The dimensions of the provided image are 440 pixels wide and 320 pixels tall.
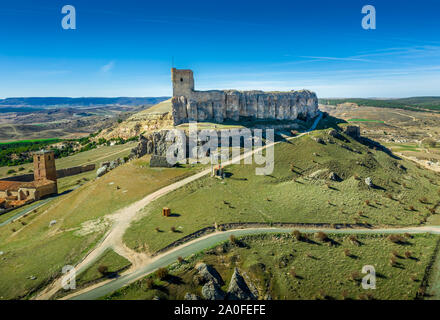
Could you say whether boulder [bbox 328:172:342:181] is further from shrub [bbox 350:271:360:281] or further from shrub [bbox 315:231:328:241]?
shrub [bbox 350:271:360:281]

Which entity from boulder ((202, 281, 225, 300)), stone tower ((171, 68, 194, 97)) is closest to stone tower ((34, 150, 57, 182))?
stone tower ((171, 68, 194, 97))

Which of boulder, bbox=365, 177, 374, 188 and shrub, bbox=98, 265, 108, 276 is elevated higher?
boulder, bbox=365, 177, 374, 188

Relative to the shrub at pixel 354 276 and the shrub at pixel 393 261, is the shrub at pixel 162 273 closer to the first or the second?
the shrub at pixel 354 276

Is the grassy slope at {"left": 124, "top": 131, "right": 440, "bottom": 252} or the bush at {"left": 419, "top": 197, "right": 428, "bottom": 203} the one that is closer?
the grassy slope at {"left": 124, "top": 131, "right": 440, "bottom": 252}

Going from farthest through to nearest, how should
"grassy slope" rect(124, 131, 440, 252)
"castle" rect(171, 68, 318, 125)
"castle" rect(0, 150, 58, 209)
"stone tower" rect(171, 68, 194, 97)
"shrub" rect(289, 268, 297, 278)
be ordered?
"castle" rect(171, 68, 318, 125), "stone tower" rect(171, 68, 194, 97), "castle" rect(0, 150, 58, 209), "grassy slope" rect(124, 131, 440, 252), "shrub" rect(289, 268, 297, 278)

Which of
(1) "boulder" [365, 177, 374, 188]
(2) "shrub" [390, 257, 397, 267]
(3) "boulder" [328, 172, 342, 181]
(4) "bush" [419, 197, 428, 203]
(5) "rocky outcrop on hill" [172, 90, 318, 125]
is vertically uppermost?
(5) "rocky outcrop on hill" [172, 90, 318, 125]

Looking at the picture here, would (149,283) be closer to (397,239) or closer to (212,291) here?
(212,291)
